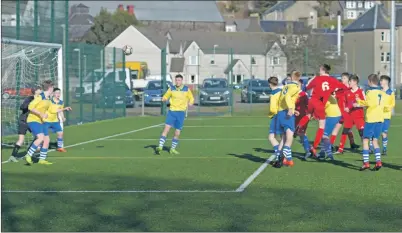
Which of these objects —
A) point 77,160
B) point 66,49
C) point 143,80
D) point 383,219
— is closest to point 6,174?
point 77,160

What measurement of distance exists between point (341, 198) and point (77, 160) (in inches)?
290

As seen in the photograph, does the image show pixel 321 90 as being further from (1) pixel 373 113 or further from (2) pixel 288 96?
(1) pixel 373 113

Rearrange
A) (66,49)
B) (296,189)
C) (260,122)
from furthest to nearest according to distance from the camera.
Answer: (260,122) < (66,49) < (296,189)

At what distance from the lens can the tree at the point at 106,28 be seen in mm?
89688

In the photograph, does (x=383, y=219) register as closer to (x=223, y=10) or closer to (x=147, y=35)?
(x=147, y=35)

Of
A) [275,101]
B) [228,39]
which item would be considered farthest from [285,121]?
[228,39]

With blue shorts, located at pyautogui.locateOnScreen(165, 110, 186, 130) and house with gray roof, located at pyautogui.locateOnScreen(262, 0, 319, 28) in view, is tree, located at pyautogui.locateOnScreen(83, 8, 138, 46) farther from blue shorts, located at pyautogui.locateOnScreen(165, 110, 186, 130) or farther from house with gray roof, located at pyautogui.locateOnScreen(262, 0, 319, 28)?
blue shorts, located at pyautogui.locateOnScreen(165, 110, 186, 130)

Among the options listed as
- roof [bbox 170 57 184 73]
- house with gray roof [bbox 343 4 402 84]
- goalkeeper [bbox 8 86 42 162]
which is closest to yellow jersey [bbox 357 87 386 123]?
goalkeeper [bbox 8 86 42 162]

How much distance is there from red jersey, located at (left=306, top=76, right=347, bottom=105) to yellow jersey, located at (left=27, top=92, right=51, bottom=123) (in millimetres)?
5026

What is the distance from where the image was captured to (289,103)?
15234 mm

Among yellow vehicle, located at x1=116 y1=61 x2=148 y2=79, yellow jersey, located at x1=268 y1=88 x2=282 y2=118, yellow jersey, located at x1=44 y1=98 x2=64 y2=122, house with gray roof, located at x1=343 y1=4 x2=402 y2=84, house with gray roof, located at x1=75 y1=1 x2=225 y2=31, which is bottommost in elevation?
yellow jersey, located at x1=44 y1=98 x2=64 y2=122

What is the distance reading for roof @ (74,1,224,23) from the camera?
12281 centimetres

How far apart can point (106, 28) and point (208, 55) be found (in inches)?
2053

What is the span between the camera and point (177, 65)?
5081 centimetres
